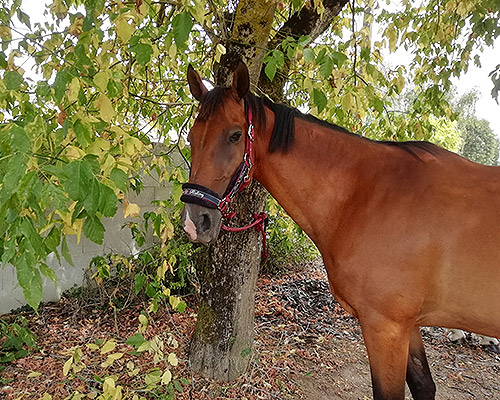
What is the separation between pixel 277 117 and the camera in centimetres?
202

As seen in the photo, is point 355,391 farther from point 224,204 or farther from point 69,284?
point 69,284

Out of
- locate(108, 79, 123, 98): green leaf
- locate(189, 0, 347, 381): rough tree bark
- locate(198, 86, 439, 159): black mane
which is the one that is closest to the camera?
locate(108, 79, 123, 98): green leaf

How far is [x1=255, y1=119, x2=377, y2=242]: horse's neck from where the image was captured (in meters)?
2.03

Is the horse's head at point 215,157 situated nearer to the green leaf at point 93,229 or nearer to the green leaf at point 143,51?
the green leaf at point 143,51

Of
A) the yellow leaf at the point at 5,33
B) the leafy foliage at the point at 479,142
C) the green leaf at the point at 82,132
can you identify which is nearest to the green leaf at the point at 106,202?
the green leaf at the point at 82,132

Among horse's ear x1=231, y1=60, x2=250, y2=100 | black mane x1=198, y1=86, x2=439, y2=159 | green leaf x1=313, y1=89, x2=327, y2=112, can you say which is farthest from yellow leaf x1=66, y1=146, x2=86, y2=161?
green leaf x1=313, y1=89, x2=327, y2=112

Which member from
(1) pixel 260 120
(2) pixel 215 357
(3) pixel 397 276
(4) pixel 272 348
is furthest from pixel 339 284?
(4) pixel 272 348

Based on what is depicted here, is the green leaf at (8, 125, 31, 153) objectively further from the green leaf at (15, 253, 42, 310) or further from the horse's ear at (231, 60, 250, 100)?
the horse's ear at (231, 60, 250, 100)

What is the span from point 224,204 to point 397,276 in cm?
92

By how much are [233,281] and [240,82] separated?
149 cm

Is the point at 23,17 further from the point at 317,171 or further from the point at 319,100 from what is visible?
the point at 317,171

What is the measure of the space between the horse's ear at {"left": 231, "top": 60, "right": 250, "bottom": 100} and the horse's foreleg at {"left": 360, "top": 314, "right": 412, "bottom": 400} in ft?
4.27

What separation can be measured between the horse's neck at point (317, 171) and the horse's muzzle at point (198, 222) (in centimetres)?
46

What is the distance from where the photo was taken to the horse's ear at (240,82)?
1771mm
